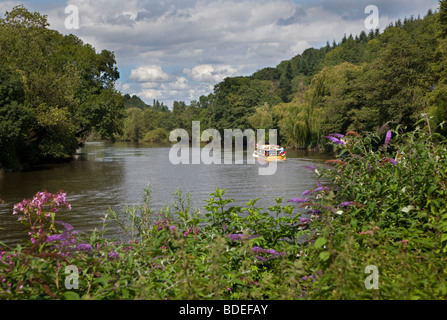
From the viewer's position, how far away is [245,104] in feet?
294

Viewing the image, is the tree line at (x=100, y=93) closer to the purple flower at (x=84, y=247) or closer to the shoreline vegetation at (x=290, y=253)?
the shoreline vegetation at (x=290, y=253)

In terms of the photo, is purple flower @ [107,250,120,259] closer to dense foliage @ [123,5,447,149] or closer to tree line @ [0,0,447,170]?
dense foliage @ [123,5,447,149]

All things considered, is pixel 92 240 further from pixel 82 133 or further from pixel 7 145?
pixel 82 133

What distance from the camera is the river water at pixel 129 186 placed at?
17.0m

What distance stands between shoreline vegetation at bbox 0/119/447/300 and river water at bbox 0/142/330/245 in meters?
9.08

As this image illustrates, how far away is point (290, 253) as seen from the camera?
450cm

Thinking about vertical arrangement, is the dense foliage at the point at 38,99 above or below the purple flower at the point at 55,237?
above

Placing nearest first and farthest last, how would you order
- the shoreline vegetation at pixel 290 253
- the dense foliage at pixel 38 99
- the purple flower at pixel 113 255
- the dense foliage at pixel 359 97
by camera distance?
1. the shoreline vegetation at pixel 290 253
2. the purple flower at pixel 113 255
3. the dense foliage at pixel 38 99
4. the dense foliage at pixel 359 97

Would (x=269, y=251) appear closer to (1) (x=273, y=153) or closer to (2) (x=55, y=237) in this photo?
(2) (x=55, y=237)

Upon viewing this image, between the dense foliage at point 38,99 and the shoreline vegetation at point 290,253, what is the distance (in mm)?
27350

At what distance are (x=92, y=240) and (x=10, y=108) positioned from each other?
94.4 ft

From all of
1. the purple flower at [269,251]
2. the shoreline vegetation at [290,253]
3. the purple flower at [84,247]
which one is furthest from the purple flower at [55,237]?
the purple flower at [269,251]

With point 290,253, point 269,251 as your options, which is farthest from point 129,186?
point 269,251
